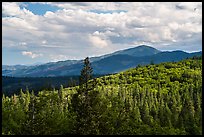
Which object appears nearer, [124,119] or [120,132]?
[120,132]

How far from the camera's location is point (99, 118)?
160 feet

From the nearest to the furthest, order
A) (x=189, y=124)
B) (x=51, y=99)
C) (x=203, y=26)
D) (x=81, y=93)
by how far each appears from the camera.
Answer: (x=203, y=26)
(x=81, y=93)
(x=189, y=124)
(x=51, y=99)

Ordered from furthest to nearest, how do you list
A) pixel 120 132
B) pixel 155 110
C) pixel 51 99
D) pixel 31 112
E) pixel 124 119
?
pixel 155 110 < pixel 51 99 < pixel 124 119 < pixel 120 132 < pixel 31 112

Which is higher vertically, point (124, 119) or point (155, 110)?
point (124, 119)

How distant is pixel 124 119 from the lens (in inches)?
2493

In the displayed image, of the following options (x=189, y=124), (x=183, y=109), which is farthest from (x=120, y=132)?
(x=183, y=109)

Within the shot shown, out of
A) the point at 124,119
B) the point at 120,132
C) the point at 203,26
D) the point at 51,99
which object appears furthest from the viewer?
the point at 51,99

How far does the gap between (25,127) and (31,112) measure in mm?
3462

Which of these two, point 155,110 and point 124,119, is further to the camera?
point 155,110

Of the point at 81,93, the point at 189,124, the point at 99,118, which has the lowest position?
the point at 189,124

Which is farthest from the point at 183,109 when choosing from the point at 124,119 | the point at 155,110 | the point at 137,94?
the point at 124,119

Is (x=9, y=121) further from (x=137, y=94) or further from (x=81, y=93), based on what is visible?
(x=137, y=94)

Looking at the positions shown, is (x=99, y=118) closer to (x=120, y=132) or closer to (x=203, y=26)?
(x=120, y=132)

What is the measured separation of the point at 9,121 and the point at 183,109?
8516 centimetres
